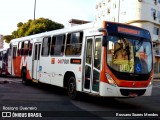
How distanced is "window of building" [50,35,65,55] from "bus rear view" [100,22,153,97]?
144 inches

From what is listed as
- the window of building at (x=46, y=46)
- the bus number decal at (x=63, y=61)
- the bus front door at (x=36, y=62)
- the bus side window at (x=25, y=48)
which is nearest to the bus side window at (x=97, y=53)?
the bus number decal at (x=63, y=61)

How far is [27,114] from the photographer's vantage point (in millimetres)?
9766

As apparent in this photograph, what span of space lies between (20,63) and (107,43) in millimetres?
10688

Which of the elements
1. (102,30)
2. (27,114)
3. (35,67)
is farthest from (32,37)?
(27,114)

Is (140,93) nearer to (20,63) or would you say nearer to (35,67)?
(35,67)

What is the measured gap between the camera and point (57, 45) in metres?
15.7

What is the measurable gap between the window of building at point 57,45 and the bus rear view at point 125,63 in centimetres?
365

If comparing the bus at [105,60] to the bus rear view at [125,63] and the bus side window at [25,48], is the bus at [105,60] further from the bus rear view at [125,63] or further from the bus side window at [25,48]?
the bus side window at [25,48]

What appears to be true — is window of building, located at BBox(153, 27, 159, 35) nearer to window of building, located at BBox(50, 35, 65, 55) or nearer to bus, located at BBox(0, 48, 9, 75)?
bus, located at BBox(0, 48, 9, 75)

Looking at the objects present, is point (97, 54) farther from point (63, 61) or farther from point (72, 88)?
point (63, 61)

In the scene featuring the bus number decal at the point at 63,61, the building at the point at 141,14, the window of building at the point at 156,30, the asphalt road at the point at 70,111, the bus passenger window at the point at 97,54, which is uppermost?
the building at the point at 141,14

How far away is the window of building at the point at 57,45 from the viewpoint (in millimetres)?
15234

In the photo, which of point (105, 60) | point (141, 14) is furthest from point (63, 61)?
point (141, 14)

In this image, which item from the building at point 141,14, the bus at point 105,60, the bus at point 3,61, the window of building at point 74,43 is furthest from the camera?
the building at point 141,14
